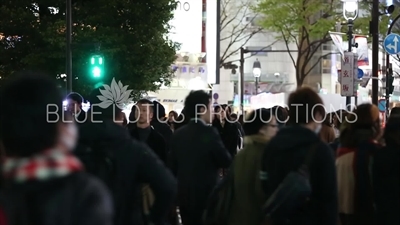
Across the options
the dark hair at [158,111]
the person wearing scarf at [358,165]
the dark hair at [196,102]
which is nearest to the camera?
the person wearing scarf at [358,165]

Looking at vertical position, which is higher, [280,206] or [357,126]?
[357,126]

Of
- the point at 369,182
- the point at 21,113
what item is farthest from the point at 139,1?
the point at 21,113

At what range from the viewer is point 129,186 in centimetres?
401

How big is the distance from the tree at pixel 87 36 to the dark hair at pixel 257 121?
13.5 metres

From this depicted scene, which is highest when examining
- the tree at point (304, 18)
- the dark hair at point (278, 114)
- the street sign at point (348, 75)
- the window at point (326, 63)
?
the tree at point (304, 18)

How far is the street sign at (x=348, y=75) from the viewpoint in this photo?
16.0 metres

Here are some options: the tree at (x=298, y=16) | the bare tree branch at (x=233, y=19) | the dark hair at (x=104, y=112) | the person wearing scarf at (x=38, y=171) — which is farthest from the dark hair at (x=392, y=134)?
the bare tree branch at (x=233, y=19)

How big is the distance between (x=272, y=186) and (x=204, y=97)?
187cm

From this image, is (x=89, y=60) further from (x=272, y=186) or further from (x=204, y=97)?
(x=272, y=186)

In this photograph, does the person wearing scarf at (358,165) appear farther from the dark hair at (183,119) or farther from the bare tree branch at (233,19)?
the bare tree branch at (233,19)

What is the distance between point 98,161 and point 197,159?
2.01 m

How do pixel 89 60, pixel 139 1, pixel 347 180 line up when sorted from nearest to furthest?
1. pixel 347 180
2. pixel 89 60
3. pixel 139 1

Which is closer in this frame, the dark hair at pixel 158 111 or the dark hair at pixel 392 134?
the dark hair at pixel 392 134

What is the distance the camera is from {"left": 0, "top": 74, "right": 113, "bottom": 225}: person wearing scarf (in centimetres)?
220
